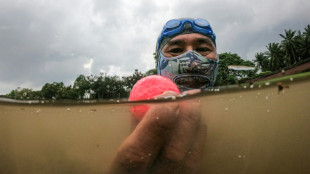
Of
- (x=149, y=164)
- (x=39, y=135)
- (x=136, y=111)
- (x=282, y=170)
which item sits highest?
(x=136, y=111)

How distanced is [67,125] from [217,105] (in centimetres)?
83

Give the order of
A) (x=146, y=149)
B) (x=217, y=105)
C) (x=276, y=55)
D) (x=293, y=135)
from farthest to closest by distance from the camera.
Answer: (x=276, y=55)
(x=293, y=135)
(x=217, y=105)
(x=146, y=149)

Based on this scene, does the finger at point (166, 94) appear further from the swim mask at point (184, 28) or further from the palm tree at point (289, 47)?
the palm tree at point (289, 47)

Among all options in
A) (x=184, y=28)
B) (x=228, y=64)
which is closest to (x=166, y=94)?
(x=184, y=28)

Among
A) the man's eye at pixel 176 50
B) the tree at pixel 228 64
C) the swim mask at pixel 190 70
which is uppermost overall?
the tree at pixel 228 64

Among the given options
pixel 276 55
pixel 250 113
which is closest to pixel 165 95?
pixel 250 113

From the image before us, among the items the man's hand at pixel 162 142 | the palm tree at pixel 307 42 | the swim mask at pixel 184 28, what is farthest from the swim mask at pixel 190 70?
the palm tree at pixel 307 42

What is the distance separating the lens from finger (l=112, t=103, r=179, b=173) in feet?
3.44

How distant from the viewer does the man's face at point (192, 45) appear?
7.40 feet

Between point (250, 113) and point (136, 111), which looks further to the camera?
point (250, 113)

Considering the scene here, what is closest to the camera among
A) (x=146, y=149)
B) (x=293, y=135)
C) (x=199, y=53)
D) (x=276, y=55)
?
(x=146, y=149)

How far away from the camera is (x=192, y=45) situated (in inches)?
88.8

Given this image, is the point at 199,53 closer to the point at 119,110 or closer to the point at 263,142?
the point at 263,142

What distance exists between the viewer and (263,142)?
1342 mm
